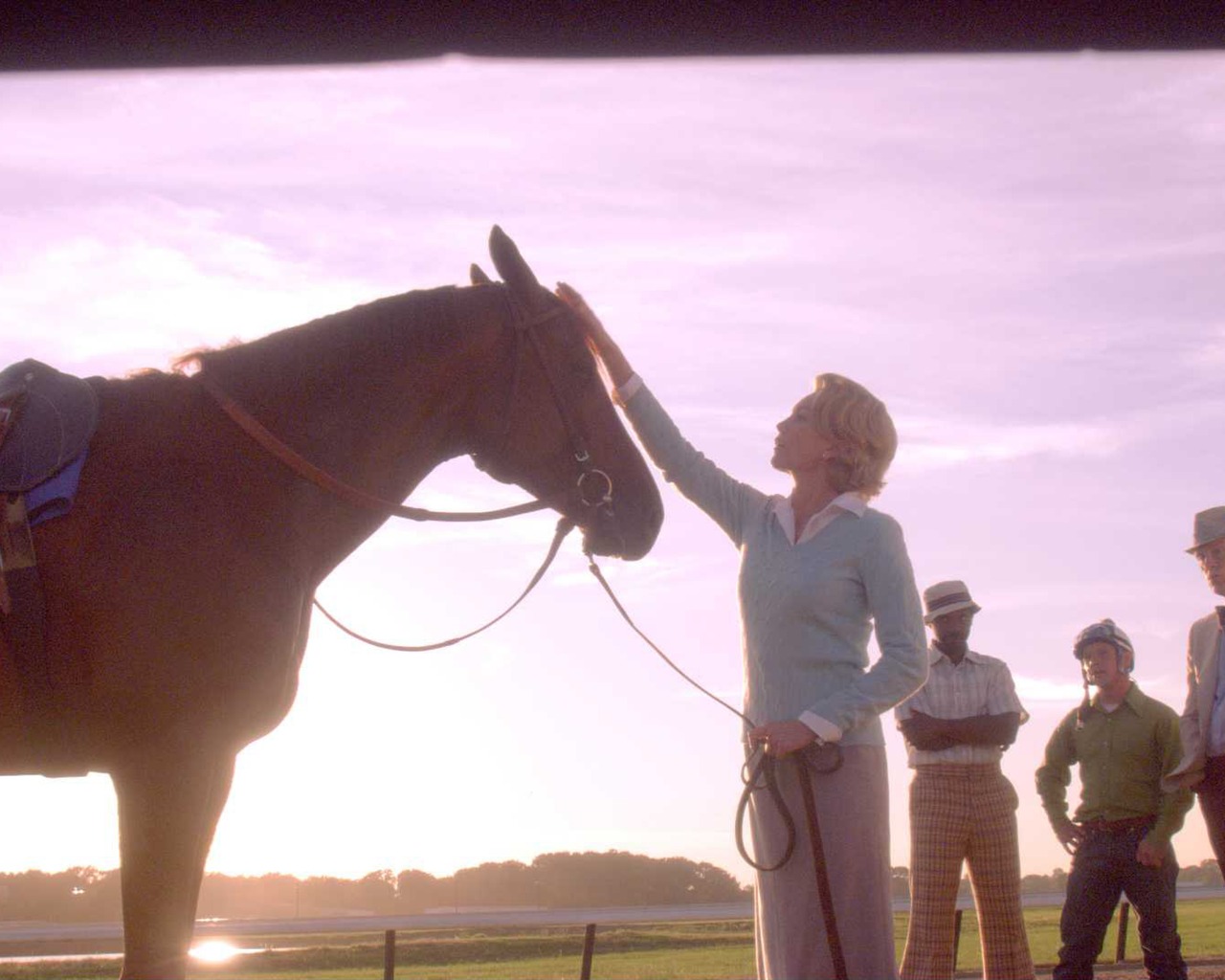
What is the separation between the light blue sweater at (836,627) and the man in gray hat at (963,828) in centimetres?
403

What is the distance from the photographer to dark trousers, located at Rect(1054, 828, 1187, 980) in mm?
8117

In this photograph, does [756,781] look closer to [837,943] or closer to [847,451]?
[837,943]

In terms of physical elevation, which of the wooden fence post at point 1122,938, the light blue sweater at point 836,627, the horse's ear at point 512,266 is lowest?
the wooden fence post at point 1122,938

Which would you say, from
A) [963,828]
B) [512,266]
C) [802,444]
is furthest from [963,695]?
[512,266]

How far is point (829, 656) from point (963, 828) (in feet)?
14.8

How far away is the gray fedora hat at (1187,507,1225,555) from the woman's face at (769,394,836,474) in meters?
3.06

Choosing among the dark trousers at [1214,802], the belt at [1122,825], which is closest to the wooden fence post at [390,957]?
the belt at [1122,825]

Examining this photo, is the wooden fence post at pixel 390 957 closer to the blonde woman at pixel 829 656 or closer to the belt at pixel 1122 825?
the belt at pixel 1122 825

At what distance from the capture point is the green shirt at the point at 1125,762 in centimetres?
820

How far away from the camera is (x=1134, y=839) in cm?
816

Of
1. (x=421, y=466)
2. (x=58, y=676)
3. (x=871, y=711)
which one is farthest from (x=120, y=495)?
(x=871, y=711)

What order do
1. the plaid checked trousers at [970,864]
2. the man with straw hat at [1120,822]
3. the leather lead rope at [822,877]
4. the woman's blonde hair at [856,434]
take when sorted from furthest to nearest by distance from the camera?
1. the plaid checked trousers at [970,864]
2. the man with straw hat at [1120,822]
3. the woman's blonde hair at [856,434]
4. the leather lead rope at [822,877]

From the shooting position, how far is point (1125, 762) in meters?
8.35

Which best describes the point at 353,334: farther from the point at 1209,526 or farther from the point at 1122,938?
the point at 1122,938
